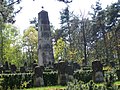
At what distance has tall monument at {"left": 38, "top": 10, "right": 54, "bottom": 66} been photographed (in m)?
39.4

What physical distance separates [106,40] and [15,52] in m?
20.4

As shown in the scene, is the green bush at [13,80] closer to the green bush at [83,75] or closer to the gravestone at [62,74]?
the gravestone at [62,74]

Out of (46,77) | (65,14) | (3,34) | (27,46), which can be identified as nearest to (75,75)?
(46,77)

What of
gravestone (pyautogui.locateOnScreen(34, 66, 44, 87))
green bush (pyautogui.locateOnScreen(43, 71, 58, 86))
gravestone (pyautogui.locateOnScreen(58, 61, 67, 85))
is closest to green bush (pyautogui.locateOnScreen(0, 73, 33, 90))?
gravestone (pyautogui.locateOnScreen(34, 66, 44, 87))

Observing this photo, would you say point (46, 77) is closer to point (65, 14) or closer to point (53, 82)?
point (53, 82)

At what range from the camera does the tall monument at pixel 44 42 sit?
39406mm

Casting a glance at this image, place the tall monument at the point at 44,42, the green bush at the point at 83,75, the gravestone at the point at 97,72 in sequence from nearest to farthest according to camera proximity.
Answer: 1. the gravestone at the point at 97,72
2. the green bush at the point at 83,75
3. the tall monument at the point at 44,42

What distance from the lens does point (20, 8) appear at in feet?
73.4

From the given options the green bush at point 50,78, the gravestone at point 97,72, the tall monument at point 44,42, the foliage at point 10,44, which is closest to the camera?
the gravestone at point 97,72

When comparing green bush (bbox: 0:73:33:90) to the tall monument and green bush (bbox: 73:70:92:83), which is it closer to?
green bush (bbox: 73:70:92:83)

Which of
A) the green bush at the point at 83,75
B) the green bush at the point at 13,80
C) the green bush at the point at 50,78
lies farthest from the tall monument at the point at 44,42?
the green bush at the point at 13,80

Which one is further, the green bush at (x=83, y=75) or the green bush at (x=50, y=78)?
the green bush at (x=83, y=75)

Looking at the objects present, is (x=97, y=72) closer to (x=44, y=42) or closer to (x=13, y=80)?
(x=13, y=80)

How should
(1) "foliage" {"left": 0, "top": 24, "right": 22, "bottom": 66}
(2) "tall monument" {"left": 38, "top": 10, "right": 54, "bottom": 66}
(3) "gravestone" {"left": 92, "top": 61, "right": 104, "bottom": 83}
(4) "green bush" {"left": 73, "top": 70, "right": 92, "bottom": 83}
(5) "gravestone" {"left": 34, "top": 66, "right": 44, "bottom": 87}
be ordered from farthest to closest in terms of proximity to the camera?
(1) "foliage" {"left": 0, "top": 24, "right": 22, "bottom": 66}
(2) "tall monument" {"left": 38, "top": 10, "right": 54, "bottom": 66}
(4) "green bush" {"left": 73, "top": 70, "right": 92, "bottom": 83}
(5) "gravestone" {"left": 34, "top": 66, "right": 44, "bottom": 87}
(3) "gravestone" {"left": 92, "top": 61, "right": 104, "bottom": 83}
